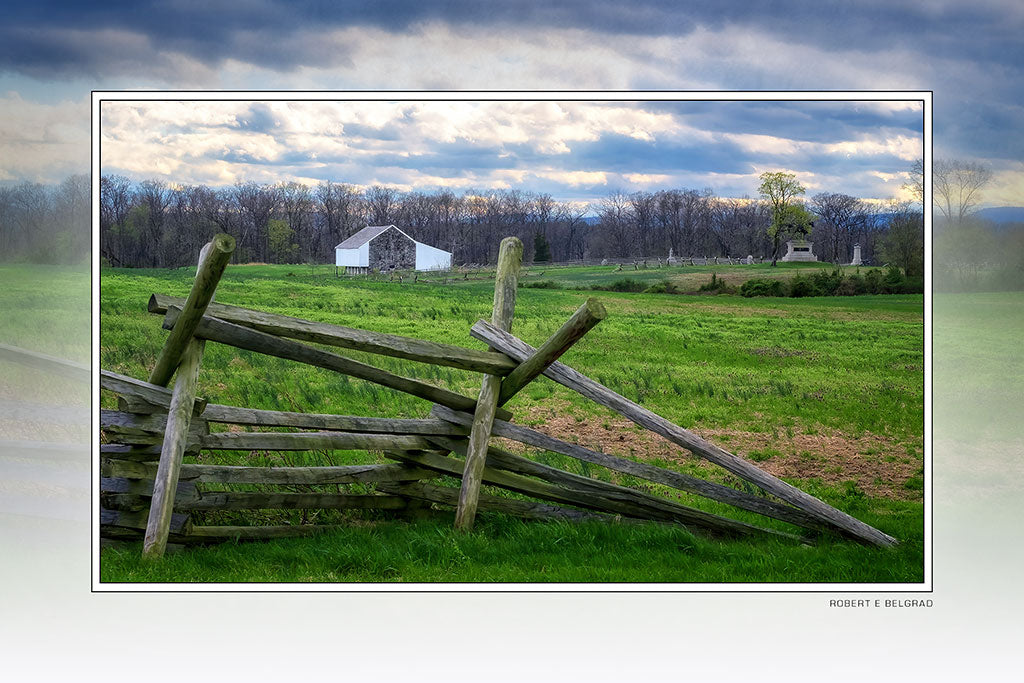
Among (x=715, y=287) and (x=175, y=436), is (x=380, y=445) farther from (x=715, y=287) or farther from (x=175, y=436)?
(x=715, y=287)

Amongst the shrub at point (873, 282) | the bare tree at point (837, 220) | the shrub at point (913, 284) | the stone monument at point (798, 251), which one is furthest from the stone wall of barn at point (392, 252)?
the shrub at point (913, 284)

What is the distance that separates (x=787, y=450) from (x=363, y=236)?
5045 mm

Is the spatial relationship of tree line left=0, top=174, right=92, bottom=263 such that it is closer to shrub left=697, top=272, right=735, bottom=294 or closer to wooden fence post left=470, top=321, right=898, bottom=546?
wooden fence post left=470, top=321, right=898, bottom=546

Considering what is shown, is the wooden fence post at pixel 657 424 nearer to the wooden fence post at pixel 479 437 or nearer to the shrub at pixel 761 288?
the wooden fence post at pixel 479 437

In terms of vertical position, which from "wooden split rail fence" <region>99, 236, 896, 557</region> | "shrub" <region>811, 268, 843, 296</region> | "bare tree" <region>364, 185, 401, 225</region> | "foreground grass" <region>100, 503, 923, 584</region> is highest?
"bare tree" <region>364, 185, 401, 225</region>

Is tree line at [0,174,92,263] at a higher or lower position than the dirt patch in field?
higher

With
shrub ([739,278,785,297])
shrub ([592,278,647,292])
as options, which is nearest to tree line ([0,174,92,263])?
shrub ([592,278,647,292])

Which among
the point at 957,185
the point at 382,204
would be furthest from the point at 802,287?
the point at 382,204

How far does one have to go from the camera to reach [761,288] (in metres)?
9.84

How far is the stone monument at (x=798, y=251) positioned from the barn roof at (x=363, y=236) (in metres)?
4.19

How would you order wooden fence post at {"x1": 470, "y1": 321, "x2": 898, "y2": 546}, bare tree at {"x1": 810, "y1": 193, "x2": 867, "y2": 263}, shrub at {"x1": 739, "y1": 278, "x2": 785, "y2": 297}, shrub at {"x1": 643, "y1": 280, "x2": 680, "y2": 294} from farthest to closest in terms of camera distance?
shrub at {"x1": 643, "y1": 280, "x2": 680, "y2": 294} → shrub at {"x1": 739, "y1": 278, "x2": 785, "y2": 297} → bare tree at {"x1": 810, "y1": 193, "x2": 867, "y2": 263} → wooden fence post at {"x1": 470, "y1": 321, "x2": 898, "y2": 546}

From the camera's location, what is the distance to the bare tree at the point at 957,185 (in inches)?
232

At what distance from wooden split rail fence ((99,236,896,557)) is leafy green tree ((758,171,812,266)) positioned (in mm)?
3838

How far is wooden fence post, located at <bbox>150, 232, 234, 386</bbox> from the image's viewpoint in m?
4.27
